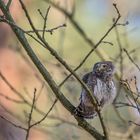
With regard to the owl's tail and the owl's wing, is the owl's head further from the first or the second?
the owl's tail

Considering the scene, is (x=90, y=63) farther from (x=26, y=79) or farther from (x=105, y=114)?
(x=105, y=114)

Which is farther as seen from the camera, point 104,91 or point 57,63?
point 57,63

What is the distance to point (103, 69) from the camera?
369cm

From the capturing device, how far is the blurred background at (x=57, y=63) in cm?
577

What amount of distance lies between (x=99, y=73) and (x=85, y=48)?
7.27 meters

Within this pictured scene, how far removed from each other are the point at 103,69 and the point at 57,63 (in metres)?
1.80

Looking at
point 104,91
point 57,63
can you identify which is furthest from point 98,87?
point 57,63

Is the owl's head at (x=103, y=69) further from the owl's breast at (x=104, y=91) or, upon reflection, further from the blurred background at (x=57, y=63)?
the blurred background at (x=57, y=63)

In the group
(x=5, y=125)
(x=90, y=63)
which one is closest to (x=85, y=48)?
(x=90, y=63)

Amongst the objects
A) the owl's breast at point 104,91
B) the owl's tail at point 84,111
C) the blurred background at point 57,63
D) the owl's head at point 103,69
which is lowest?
the owl's tail at point 84,111

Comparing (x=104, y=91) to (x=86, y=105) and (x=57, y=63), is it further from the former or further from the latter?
(x=57, y=63)

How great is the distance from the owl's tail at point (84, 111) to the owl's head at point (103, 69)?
0.19m

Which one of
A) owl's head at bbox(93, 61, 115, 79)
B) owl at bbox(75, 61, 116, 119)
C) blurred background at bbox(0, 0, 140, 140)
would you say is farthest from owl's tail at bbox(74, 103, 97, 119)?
blurred background at bbox(0, 0, 140, 140)

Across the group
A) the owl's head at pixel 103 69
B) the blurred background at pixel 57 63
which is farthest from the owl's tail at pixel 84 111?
the blurred background at pixel 57 63
